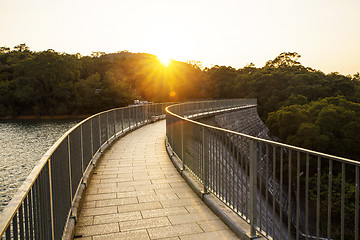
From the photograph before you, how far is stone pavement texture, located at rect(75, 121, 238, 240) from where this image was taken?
155 inches

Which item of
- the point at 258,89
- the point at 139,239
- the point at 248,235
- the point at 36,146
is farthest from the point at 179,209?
the point at 258,89

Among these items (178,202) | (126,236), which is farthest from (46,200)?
(178,202)

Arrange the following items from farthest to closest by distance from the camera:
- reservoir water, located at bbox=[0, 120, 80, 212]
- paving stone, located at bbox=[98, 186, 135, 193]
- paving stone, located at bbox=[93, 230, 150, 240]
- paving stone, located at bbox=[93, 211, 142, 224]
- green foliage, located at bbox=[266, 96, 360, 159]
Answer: green foliage, located at bbox=[266, 96, 360, 159] < reservoir water, located at bbox=[0, 120, 80, 212] < paving stone, located at bbox=[98, 186, 135, 193] < paving stone, located at bbox=[93, 211, 142, 224] < paving stone, located at bbox=[93, 230, 150, 240]

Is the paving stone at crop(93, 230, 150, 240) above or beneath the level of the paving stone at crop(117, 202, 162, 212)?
above

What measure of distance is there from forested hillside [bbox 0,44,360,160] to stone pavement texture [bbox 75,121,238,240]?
3752 centimetres

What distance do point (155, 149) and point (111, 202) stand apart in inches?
224

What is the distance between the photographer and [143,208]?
4.87 meters

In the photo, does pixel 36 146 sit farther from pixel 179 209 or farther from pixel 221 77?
pixel 221 77

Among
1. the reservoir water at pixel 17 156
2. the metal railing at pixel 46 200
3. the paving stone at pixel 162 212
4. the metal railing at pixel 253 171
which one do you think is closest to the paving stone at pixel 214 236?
the metal railing at pixel 253 171

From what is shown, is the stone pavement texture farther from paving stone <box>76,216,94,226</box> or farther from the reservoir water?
the reservoir water

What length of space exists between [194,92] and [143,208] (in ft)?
268

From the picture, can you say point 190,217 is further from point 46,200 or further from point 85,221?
point 46,200

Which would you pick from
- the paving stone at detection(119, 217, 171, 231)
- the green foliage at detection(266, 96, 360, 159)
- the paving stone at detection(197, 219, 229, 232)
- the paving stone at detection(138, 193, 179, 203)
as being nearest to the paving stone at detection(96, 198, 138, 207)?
the paving stone at detection(138, 193, 179, 203)

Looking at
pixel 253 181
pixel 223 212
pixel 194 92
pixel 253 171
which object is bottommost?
pixel 223 212
